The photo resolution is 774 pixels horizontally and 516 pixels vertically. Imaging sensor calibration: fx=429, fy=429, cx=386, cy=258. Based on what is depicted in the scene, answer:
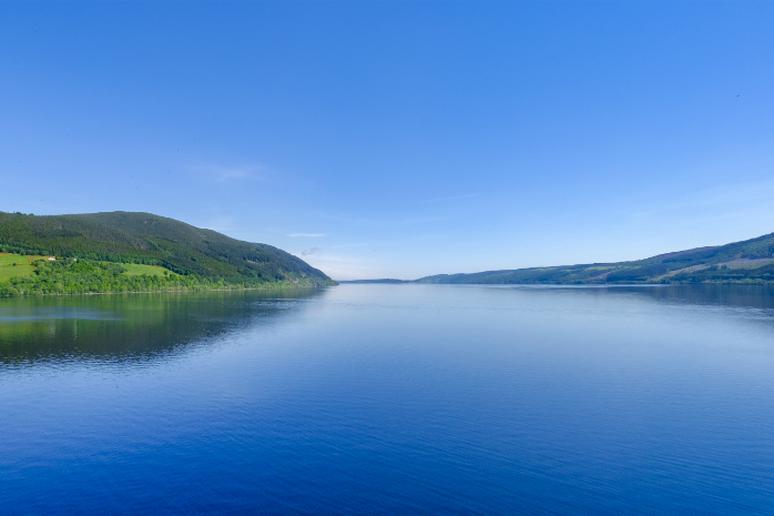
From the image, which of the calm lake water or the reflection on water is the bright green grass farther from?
the calm lake water

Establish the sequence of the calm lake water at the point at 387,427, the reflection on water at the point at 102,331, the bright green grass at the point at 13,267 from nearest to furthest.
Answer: the calm lake water at the point at 387,427 → the reflection on water at the point at 102,331 → the bright green grass at the point at 13,267

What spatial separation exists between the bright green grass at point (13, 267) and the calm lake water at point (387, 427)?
149 m

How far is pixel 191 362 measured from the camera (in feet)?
184

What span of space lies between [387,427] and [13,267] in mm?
226947

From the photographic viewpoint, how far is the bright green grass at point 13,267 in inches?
7057

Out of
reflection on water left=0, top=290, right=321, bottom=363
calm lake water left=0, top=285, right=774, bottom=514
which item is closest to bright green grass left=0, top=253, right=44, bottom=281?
reflection on water left=0, top=290, right=321, bottom=363

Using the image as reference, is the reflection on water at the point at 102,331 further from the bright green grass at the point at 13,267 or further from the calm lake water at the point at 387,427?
the bright green grass at the point at 13,267

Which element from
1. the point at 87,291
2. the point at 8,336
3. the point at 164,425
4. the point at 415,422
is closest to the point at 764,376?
the point at 415,422

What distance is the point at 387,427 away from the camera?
106 feet

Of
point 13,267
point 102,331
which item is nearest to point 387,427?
point 102,331

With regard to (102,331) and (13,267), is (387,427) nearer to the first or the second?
(102,331)

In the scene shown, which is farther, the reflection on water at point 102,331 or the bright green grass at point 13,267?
the bright green grass at point 13,267

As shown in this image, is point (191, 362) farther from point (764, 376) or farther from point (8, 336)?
point (764, 376)

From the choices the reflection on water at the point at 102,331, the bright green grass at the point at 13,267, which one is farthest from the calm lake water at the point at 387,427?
the bright green grass at the point at 13,267
